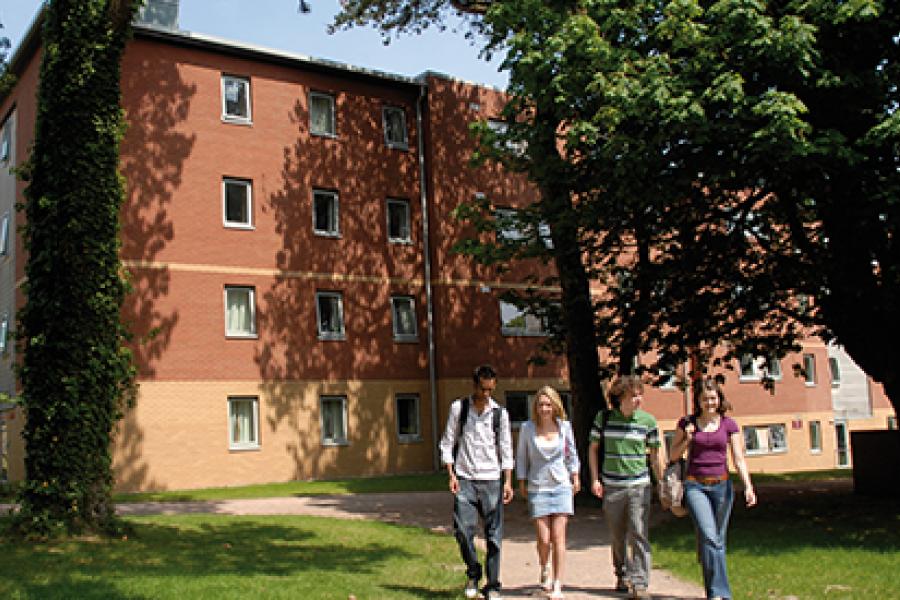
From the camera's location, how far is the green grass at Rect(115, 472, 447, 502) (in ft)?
69.3

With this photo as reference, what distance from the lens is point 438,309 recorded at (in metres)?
29.5

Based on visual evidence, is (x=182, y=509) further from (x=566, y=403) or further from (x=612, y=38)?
(x=566, y=403)

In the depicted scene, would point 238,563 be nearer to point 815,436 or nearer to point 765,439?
point 765,439

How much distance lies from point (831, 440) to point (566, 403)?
16.5m

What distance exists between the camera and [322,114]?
28.5 meters

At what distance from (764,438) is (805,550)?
30254 mm

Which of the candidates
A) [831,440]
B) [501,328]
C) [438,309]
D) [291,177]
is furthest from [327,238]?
[831,440]

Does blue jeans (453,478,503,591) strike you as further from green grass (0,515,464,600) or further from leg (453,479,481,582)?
green grass (0,515,464,600)

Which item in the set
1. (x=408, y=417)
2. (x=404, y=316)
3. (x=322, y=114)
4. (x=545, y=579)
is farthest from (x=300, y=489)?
(x=545, y=579)

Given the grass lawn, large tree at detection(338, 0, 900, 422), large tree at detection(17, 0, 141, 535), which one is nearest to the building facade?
large tree at detection(338, 0, 900, 422)

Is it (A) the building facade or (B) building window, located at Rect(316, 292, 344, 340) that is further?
(B) building window, located at Rect(316, 292, 344, 340)

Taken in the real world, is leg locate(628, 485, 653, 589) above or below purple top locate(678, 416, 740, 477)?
below

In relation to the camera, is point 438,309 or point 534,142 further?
point 438,309

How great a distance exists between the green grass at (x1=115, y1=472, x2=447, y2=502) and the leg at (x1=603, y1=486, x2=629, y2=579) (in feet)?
44.0
